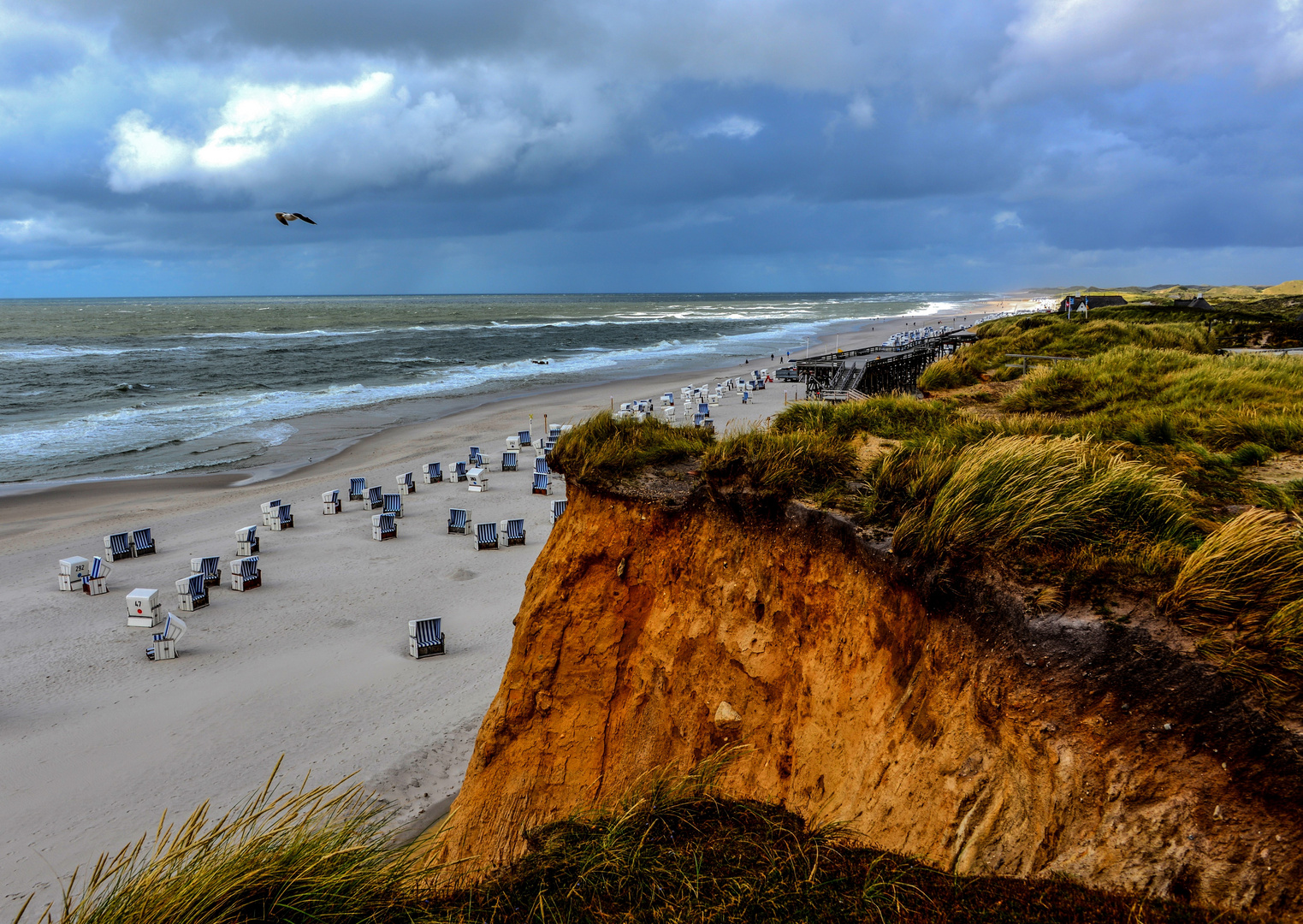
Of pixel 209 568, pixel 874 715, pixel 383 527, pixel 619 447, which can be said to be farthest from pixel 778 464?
pixel 383 527

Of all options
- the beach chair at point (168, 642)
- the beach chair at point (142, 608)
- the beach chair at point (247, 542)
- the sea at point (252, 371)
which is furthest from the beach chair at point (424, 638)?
the sea at point (252, 371)

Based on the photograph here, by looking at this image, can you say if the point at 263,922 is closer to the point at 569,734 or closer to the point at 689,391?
the point at 569,734

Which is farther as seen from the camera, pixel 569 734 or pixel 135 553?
pixel 135 553

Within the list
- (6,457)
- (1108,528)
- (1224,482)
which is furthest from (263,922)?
(6,457)

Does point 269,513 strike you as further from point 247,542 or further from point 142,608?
point 142,608

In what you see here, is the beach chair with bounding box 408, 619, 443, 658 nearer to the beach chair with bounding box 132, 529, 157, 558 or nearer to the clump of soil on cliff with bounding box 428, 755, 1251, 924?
the clump of soil on cliff with bounding box 428, 755, 1251, 924

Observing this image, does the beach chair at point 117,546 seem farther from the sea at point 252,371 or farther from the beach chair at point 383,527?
the sea at point 252,371
